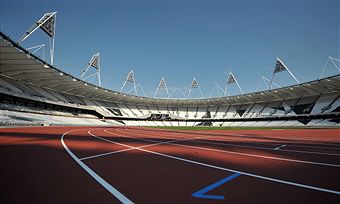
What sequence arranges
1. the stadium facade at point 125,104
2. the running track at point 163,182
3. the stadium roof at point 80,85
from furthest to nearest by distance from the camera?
the stadium facade at point 125,104, the stadium roof at point 80,85, the running track at point 163,182

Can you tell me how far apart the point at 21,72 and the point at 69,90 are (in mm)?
15696

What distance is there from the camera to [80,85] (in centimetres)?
4619

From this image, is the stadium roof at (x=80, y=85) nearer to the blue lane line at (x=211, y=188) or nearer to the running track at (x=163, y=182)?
the running track at (x=163, y=182)

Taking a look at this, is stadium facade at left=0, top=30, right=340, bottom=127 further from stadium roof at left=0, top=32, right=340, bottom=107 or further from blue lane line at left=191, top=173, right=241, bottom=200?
blue lane line at left=191, top=173, right=241, bottom=200

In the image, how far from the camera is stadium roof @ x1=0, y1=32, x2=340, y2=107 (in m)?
26.9

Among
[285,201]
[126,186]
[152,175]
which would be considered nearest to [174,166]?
[152,175]

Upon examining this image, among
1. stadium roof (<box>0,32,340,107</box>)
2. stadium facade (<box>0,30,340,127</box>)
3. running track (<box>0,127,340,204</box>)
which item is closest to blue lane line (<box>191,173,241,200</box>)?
running track (<box>0,127,340,204</box>)

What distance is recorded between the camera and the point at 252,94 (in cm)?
5491

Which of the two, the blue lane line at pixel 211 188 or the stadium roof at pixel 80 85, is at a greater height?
the stadium roof at pixel 80 85

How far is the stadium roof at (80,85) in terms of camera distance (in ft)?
88.1

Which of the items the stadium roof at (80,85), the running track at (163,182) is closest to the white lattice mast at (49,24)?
the stadium roof at (80,85)

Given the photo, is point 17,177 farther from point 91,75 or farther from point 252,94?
point 252,94

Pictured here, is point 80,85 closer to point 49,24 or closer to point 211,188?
point 49,24

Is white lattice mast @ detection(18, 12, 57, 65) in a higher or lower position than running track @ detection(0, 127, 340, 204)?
higher
